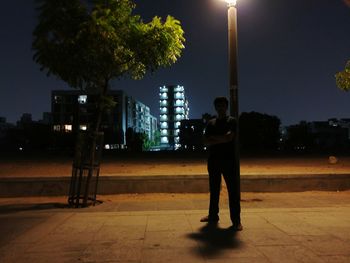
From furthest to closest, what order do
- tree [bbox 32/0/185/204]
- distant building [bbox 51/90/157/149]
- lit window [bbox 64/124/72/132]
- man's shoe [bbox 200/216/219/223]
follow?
lit window [bbox 64/124/72/132] < distant building [bbox 51/90/157/149] < tree [bbox 32/0/185/204] < man's shoe [bbox 200/216/219/223]

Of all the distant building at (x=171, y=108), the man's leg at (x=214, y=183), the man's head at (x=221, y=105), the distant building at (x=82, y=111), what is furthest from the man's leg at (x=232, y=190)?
the distant building at (x=171, y=108)

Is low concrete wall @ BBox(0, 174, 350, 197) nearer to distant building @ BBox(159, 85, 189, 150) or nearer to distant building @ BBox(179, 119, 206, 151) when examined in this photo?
distant building @ BBox(179, 119, 206, 151)

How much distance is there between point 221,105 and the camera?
738 cm

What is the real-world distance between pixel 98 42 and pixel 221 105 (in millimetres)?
4142

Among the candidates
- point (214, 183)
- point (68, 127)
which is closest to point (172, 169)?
point (214, 183)

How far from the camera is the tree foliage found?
33.9 feet

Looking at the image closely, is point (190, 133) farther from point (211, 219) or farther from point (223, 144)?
point (223, 144)

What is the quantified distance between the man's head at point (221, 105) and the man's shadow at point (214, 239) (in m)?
1.77

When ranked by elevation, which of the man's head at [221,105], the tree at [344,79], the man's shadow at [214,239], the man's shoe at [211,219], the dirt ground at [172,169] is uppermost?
the tree at [344,79]

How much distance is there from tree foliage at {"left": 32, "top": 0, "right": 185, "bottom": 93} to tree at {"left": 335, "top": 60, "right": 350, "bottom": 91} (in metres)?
4.38

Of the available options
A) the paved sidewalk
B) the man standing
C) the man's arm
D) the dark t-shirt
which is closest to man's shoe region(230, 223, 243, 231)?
the man standing

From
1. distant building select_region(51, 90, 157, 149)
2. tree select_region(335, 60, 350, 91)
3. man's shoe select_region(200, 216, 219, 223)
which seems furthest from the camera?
distant building select_region(51, 90, 157, 149)

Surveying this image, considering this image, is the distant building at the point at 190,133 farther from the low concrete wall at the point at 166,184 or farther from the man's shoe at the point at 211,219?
the man's shoe at the point at 211,219

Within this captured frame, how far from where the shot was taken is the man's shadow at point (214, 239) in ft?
19.9
